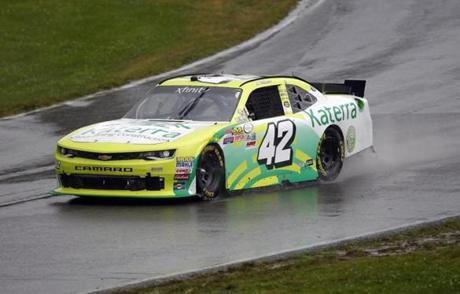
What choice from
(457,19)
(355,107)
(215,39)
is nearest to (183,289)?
(355,107)

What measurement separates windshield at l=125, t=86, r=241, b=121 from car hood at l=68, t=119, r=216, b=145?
0.26 metres

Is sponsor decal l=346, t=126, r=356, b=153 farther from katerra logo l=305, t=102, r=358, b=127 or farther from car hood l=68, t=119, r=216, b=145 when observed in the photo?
car hood l=68, t=119, r=216, b=145

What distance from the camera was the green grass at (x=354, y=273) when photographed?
376 inches

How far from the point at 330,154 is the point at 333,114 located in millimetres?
535

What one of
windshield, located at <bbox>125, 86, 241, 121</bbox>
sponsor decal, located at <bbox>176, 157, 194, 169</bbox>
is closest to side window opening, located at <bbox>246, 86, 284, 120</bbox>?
windshield, located at <bbox>125, 86, 241, 121</bbox>

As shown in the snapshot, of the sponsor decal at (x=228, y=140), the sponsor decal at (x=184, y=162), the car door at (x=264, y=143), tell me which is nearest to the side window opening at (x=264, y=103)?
the car door at (x=264, y=143)

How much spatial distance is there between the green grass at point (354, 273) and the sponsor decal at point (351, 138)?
5.40 m

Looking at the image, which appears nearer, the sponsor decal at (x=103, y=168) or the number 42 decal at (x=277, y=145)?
the sponsor decal at (x=103, y=168)

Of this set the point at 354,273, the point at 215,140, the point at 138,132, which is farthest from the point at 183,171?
the point at 354,273

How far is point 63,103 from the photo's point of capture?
79.7 feet

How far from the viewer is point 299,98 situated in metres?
16.7

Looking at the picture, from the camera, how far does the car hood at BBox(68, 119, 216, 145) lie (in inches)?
573

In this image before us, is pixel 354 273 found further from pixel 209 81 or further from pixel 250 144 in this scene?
pixel 209 81

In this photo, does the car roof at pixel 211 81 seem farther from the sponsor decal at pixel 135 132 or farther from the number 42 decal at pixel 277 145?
the sponsor decal at pixel 135 132
